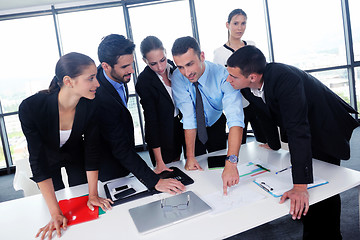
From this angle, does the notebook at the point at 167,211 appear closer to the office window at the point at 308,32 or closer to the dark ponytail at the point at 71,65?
the dark ponytail at the point at 71,65

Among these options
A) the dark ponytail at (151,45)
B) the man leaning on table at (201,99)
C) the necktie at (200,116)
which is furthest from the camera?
the necktie at (200,116)

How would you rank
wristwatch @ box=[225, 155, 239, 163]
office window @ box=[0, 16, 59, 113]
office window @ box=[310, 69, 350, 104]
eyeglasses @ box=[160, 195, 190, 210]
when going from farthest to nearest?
office window @ box=[310, 69, 350, 104] < office window @ box=[0, 16, 59, 113] < wristwatch @ box=[225, 155, 239, 163] < eyeglasses @ box=[160, 195, 190, 210]

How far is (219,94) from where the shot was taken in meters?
1.94

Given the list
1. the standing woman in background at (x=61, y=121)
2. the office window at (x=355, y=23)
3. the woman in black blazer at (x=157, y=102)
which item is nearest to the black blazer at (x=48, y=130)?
the standing woman in background at (x=61, y=121)

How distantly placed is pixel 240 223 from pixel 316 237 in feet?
2.79

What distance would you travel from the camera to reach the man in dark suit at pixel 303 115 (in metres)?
1.33

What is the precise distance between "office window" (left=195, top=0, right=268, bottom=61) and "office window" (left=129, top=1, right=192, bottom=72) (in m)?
0.26

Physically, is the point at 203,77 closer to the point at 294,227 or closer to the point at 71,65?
the point at 71,65

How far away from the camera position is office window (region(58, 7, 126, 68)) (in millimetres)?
4578

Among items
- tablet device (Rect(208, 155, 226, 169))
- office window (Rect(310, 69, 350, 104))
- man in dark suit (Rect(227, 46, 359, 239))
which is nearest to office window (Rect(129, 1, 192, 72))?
office window (Rect(310, 69, 350, 104))

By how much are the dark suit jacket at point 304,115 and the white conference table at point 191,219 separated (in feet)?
0.44

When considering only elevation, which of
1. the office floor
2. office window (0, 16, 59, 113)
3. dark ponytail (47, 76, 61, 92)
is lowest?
the office floor

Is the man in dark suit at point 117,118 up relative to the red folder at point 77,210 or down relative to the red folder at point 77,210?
up

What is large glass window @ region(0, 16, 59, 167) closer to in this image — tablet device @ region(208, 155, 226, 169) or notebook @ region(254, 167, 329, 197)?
tablet device @ region(208, 155, 226, 169)
